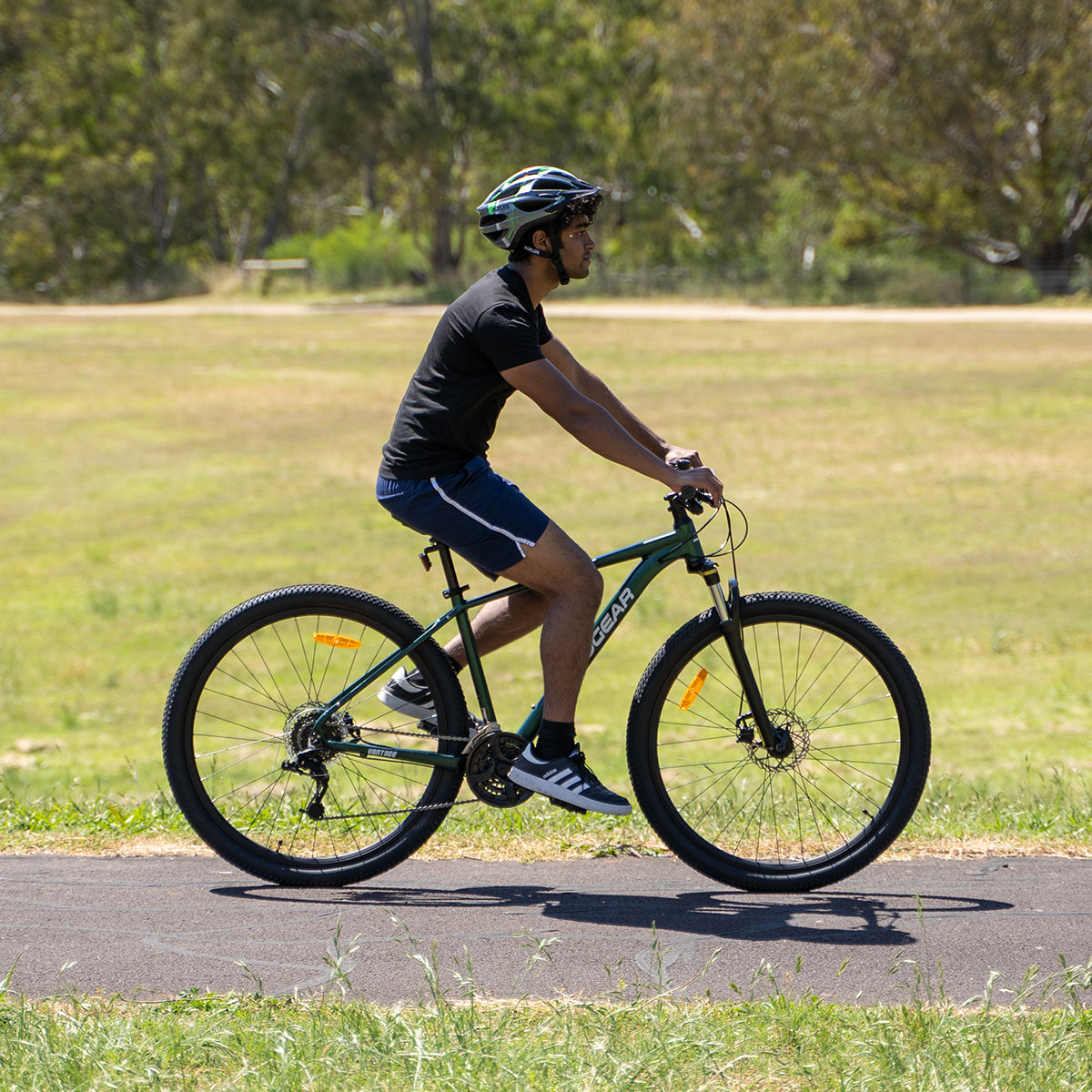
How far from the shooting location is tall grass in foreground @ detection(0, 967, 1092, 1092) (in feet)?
10.3

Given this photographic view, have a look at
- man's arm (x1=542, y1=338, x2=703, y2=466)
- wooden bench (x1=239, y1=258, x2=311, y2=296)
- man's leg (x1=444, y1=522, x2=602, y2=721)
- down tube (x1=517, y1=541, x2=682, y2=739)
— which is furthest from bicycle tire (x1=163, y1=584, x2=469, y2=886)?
wooden bench (x1=239, y1=258, x2=311, y2=296)

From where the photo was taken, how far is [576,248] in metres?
4.55

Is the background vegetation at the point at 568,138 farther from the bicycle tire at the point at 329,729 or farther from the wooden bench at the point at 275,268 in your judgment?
the bicycle tire at the point at 329,729

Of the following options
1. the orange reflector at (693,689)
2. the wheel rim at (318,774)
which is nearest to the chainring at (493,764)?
the wheel rim at (318,774)

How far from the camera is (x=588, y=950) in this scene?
4.09 metres

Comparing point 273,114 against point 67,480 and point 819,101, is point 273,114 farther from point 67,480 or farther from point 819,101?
point 67,480

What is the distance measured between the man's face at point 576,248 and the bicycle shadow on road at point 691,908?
187 centimetres

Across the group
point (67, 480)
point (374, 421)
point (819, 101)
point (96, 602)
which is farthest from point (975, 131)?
point (96, 602)

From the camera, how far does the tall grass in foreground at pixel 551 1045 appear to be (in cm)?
315

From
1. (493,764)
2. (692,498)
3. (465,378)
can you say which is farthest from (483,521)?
(493,764)

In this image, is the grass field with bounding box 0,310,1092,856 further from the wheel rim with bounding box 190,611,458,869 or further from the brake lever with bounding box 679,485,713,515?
the brake lever with bounding box 679,485,713,515

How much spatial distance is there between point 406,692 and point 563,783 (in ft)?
2.03

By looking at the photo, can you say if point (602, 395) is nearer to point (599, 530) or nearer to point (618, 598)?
point (618, 598)

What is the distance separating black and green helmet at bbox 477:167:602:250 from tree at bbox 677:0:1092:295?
46084 millimetres
